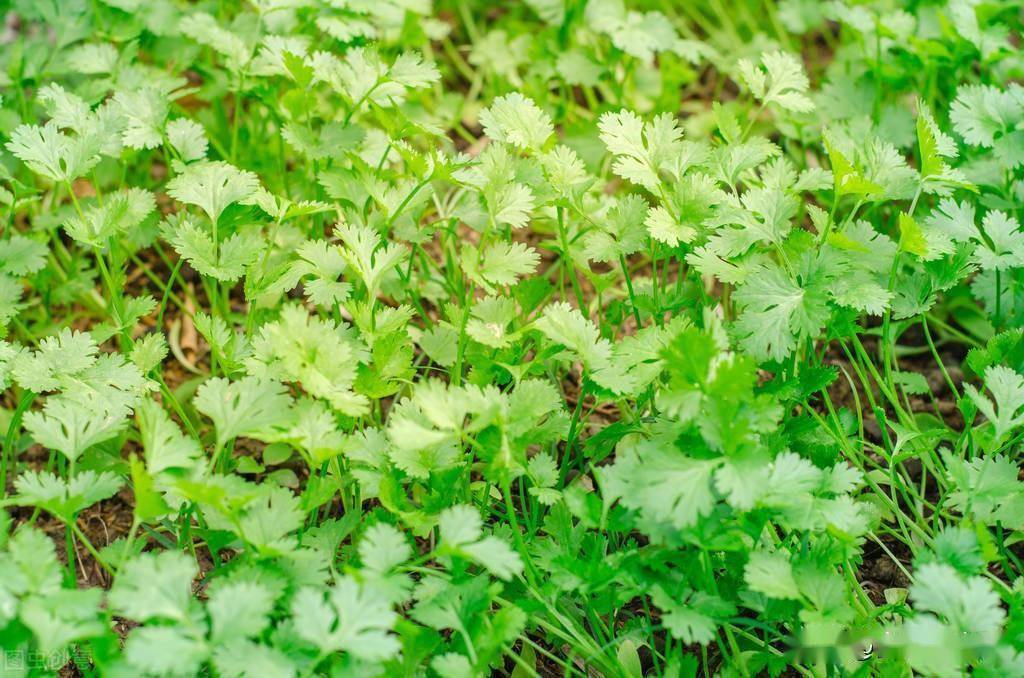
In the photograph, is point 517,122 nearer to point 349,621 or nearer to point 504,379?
point 504,379

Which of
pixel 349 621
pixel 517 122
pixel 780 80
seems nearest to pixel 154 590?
pixel 349 621

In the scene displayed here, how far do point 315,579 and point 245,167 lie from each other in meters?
1.12

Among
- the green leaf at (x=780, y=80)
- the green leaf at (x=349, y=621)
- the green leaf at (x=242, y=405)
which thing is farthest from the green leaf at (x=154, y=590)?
the green leaf at (x=780, y=80)

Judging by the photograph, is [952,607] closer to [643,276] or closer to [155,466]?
[155,466]

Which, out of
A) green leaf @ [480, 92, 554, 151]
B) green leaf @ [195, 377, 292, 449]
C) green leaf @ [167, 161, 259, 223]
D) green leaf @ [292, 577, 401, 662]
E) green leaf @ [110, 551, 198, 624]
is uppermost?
green leaf @ [480, 92, 554, 151]

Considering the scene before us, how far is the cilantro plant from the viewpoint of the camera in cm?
130

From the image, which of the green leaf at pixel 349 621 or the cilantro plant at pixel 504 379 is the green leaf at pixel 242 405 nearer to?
the cilantro plant at pixel 504 379

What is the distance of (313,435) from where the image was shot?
1.39m

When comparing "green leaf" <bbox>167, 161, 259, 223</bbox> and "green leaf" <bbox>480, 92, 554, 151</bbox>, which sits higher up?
"green leaf" <bbox>480, 92, 554, 151</bbox>

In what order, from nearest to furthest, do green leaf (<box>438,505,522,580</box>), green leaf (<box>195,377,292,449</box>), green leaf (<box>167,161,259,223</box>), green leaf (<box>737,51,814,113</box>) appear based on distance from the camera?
green leaf (<box>438,505,522,580</box>)
green leaf (<box>195,377,292,449</box>)
green leaf (<box>167,161,259,223</box>)
green leaf (<box>737,51,814,113</box>)

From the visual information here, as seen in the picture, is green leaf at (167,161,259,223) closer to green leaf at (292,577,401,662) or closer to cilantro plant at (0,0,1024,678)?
cilantro plant at (0,0,1024,678)

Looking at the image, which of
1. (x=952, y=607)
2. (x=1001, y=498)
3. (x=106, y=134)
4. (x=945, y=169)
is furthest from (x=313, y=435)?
(x=945, y=169)

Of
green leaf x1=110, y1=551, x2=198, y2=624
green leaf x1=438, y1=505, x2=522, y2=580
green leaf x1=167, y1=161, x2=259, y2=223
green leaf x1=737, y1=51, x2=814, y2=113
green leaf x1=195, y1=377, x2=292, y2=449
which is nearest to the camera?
green leaf x1=110, y1=551, x2=198, y2=624

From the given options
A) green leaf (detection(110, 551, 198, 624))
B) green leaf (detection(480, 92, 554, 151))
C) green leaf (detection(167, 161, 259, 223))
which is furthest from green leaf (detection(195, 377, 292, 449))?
green leaf (detection(480, 92, 554, 151))
